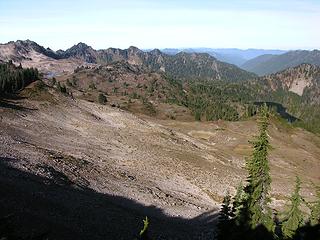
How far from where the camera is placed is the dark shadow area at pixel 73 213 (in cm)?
3290

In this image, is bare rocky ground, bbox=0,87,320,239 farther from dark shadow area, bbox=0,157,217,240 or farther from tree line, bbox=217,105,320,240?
tree line, bbox=217,105,320,240

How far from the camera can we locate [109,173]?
59.4 meters

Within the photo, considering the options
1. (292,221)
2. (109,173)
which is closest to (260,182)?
(292,221)

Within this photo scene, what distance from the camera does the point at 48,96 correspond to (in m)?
108

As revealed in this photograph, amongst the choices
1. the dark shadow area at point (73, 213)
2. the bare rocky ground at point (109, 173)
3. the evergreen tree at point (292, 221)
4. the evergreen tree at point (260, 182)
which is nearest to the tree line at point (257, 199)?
the evergreen tree at point (260, 182)

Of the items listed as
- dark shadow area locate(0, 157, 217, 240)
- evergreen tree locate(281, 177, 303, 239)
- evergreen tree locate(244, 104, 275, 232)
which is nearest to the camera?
evergreen tree locate(244, 104, 275, 232)

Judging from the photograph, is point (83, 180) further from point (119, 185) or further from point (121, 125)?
point (121, 125)

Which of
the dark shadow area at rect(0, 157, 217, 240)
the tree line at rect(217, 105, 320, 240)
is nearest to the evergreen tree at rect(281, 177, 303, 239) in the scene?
the tree line at rect(217, 105, 320, 240)

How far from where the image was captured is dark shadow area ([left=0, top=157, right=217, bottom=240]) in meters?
32.9

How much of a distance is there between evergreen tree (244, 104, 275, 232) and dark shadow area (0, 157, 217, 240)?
400 inches

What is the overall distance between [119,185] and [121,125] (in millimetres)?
48586

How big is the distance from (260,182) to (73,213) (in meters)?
17.5

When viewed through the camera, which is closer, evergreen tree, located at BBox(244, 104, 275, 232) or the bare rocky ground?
evergreen tree, located at BBox(244, 104, 275, 232)

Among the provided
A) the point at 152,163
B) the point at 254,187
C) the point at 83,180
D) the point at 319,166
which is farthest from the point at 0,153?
the point at 319,166
